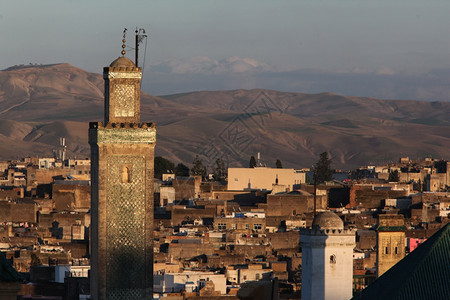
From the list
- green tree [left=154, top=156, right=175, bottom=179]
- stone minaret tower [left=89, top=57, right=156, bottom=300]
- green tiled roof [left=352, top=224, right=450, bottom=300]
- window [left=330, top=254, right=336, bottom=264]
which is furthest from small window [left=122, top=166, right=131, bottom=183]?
green tree [left=154, top=156, right=175, bottom=179]

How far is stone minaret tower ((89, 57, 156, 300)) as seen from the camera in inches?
1189

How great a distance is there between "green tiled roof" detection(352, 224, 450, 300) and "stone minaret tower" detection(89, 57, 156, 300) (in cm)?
708

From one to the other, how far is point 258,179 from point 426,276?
63.1 m

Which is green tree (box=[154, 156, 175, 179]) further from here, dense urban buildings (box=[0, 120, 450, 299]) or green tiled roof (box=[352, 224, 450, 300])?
green tiled roof (box=[352, 224, 450, 300])

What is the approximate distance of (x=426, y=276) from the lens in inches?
933

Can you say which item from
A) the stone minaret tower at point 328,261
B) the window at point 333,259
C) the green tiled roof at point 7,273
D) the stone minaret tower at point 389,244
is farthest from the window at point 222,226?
the green tiled roof at point 7,273

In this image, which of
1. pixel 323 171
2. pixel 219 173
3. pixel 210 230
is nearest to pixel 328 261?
pixel 210 230

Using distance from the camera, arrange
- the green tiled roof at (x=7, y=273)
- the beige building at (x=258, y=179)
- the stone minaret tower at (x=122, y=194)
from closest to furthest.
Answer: the green tiled roof at (x=7, y=273) < the stone minaret tower at (x=122, y=194) < the beige building at (x=258, y=179)

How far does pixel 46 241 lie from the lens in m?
57.9

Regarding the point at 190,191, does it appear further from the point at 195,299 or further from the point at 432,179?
the point at 195,299

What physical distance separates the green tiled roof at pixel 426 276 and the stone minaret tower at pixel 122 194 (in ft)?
23.2

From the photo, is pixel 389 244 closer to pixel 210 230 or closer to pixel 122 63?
pixel 122 63

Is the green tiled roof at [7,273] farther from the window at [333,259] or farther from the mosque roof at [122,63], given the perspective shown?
the window at [333,259]

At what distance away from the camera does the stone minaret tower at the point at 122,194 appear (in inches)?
1189
